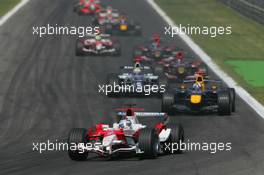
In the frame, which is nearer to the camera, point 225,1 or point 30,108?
point 30,108

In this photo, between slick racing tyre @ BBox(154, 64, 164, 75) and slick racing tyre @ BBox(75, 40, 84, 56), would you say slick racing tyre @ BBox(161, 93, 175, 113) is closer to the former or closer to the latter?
slick racing tyre @ BBox(154, 64, 164, 75)

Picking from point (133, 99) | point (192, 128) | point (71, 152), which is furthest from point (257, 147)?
point (133, 99)

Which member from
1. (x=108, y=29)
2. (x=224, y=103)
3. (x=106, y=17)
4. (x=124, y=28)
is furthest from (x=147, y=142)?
(x=106, y=17)

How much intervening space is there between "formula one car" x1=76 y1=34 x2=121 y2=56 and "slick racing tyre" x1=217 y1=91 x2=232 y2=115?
53.1 ft

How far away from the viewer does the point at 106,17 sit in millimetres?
58000

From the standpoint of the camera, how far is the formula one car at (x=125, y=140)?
906 inches

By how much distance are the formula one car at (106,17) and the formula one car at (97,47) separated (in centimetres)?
1009

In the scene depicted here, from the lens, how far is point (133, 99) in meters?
34.2

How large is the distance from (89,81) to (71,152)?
15.2 meters

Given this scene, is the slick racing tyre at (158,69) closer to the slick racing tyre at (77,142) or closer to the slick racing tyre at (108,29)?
the slick racing tyre at (77,142)

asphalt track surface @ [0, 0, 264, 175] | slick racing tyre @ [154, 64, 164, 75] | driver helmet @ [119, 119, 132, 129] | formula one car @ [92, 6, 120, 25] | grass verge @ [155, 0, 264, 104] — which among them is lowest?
grass verge @ [155, 0, 264, 104]

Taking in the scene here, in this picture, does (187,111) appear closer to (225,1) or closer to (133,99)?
(133,99)

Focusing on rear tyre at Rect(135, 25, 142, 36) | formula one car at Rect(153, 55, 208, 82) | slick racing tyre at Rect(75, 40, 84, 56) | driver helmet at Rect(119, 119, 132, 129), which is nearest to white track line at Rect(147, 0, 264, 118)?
formula one car at Rect(153, 55, 208, 82)

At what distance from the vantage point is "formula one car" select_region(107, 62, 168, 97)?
34250 mm
